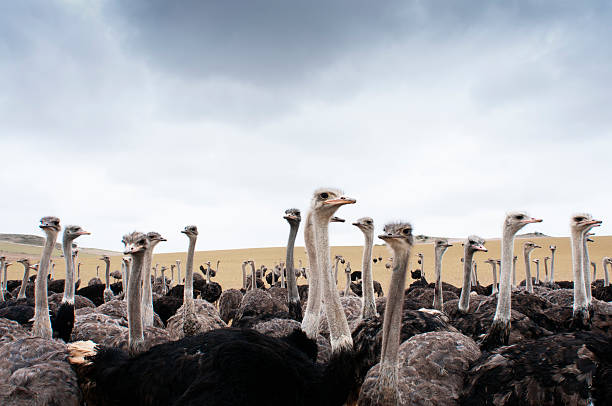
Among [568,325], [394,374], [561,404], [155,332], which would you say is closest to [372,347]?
[394,374]

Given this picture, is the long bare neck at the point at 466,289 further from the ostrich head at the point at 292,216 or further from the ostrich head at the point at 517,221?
the ostrich head at the point at 292,216

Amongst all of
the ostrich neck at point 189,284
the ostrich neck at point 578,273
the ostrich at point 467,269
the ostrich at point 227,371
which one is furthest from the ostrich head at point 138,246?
the ostrich neck at point 578,273

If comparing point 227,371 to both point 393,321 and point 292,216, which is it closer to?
point 393,321

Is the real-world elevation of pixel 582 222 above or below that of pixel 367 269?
above

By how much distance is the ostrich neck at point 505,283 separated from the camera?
198 inches

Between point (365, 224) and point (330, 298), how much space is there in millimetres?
2994

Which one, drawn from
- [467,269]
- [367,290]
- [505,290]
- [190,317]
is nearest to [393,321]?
[505,290]

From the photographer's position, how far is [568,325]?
6.08 meters

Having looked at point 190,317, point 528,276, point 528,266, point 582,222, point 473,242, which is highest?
point 582,222

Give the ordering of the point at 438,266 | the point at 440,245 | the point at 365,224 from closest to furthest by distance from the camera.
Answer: the point at 365,224 → the point at 438,266 → the point at 440,245

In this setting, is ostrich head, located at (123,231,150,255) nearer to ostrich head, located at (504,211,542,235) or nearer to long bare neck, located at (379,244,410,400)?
long bare neck, located at (379,244,410,400)

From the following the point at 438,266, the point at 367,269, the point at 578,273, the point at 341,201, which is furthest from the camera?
the point at 438,266

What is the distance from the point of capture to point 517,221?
18.5 ft

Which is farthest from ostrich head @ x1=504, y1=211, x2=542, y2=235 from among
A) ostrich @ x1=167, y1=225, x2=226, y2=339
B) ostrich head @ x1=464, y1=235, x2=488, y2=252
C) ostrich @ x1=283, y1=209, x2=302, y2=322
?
ostrich @ x1=167, y1=225, x2=226, y2=339
